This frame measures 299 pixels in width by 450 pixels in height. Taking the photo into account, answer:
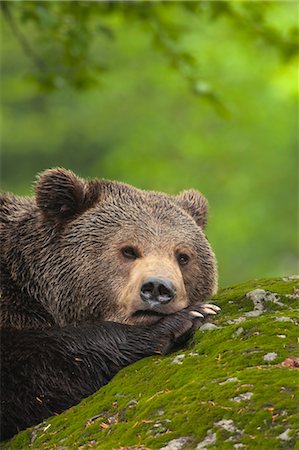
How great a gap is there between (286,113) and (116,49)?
4739 millimetres

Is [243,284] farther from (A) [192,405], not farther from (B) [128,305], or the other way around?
(A) [192,405]

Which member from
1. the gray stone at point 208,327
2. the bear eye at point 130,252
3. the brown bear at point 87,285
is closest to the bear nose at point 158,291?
the brown bear at point 87,285

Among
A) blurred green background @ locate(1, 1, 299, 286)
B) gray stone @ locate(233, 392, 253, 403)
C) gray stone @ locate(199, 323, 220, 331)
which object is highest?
blurred green background @ locate(1, 1, 299, 286)

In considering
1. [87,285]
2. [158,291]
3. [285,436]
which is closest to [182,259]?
[87,285]

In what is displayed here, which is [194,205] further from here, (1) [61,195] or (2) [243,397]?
(2) [243,397]

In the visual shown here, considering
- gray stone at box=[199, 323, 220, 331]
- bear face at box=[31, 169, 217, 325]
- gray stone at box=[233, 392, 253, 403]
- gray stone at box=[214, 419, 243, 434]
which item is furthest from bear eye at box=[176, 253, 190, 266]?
gray stone at box=[214, 419, 243, 434]

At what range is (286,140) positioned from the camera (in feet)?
84.7

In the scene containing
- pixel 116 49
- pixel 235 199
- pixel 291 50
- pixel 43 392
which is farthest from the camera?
pixel 116 49

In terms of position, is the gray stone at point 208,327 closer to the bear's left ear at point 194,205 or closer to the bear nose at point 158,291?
the bear nose at point 158,291

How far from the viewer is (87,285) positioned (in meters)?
6.98

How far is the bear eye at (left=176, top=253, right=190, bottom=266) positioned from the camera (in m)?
7.12

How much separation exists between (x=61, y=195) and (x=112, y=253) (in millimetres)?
568

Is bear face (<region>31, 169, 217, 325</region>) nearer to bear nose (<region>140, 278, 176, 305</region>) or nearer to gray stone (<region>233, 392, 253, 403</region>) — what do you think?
bear nose (<region>140, 278, 176, 305</region>)

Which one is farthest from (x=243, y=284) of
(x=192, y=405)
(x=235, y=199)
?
(x=235, y=199)
